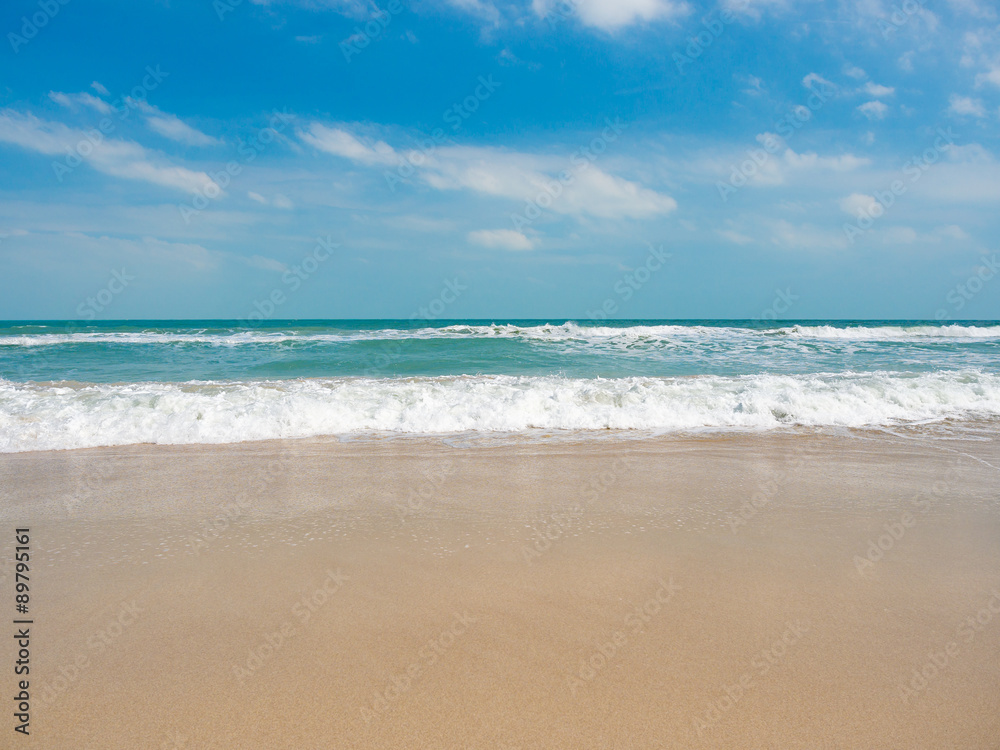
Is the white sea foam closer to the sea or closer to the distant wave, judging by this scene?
the sea

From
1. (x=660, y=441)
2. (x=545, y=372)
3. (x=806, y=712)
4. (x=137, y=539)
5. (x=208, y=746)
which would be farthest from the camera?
(x=545, y=372)

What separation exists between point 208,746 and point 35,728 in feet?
2.45

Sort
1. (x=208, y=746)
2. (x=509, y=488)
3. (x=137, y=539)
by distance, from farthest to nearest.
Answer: (x=509, y=488), (x=137, y=539), (x=208, y=746)

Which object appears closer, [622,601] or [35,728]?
[35,728]

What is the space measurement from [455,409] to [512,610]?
5.19 metres

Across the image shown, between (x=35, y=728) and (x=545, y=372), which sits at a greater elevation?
(x=545, y=372)

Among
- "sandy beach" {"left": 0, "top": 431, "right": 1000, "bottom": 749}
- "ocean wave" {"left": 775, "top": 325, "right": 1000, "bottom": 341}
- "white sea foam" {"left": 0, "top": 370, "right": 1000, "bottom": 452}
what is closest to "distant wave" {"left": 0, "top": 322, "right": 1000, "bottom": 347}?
"ocean wave" {"left": 775, "top": 325, "right": 1000, "bottom": 341}

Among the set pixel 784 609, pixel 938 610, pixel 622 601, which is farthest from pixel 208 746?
pixel 938 610

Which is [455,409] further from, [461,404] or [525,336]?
[525,336]

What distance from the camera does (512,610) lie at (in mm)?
2922

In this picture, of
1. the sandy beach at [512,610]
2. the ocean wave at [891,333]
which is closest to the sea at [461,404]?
the sandy beach at [512,610]

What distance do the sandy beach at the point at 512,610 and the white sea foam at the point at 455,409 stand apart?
6.46 ft

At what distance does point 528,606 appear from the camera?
9.71ft

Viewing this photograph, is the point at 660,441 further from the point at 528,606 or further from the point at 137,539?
the point at 137,539
